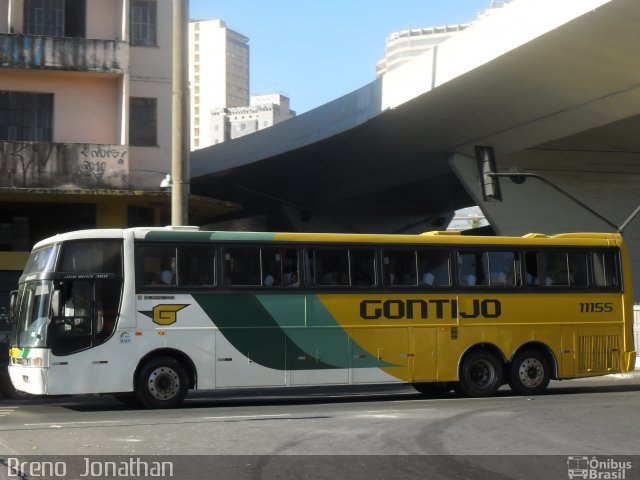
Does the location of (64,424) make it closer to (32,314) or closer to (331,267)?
(32,314)

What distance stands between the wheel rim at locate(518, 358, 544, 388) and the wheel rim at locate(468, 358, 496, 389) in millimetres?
599

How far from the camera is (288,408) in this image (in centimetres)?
1555

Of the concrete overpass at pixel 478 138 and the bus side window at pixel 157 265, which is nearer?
the bus side window at pixel 157 265

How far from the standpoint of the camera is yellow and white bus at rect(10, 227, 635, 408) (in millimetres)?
15320

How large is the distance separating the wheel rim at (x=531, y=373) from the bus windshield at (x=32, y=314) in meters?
9.13

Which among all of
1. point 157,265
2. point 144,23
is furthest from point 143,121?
point 157,265

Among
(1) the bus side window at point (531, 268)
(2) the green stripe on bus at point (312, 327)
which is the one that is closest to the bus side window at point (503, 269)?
(1) the bus side window at point (531, 268)

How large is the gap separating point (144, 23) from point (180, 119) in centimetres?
1105

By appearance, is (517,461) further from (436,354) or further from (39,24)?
(39,24)

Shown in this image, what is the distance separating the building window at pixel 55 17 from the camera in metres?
28.8

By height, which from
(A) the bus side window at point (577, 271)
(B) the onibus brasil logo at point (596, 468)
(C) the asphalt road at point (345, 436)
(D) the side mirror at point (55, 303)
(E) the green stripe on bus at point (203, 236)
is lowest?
(B) the onibus brasil logo at point (596, 468)

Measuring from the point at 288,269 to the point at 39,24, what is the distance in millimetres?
16395

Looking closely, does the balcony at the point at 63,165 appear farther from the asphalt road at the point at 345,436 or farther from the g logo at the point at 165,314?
the g logo at the point at 165,314

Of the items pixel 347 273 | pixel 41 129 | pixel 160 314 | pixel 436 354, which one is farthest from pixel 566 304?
pixel 41 129
